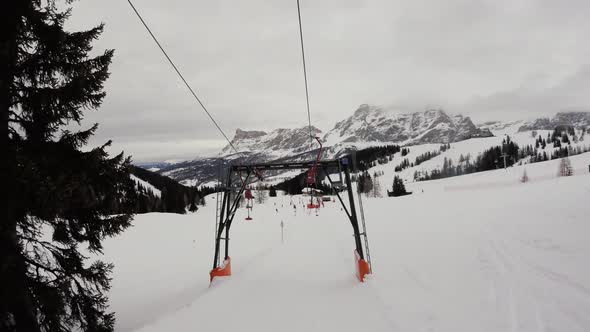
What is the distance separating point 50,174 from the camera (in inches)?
274

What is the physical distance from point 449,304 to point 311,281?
4841 mm

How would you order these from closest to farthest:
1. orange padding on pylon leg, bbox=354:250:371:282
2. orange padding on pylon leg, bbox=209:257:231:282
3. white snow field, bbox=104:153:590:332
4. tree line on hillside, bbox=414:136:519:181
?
white snow field, bbox=104:153:590:332, orange padding on pylon leg, bbox=354:250:371:282, orange padding on pylon leg, bbox=209:257:231:282, tree line on hillside, bbox=414:136:519:181

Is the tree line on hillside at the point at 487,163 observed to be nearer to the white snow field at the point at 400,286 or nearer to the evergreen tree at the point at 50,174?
the white snow field at the point at 400,286

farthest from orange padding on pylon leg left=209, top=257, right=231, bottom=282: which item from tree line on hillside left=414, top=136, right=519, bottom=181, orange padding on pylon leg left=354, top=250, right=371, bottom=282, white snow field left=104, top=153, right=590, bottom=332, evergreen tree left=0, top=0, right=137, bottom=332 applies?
tree line on hillside left=414, top=136, right=519, bottom=181

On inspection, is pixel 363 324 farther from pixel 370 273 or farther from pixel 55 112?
pixel 55 112

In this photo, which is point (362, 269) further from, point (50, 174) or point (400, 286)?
point (50, 174)

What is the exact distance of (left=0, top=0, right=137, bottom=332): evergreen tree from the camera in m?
6.25

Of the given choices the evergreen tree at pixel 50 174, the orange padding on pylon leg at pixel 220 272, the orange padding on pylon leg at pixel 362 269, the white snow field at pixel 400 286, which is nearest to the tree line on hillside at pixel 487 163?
the white snow field at pixel 400 286

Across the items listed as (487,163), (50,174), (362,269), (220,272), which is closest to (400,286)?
(362,269)

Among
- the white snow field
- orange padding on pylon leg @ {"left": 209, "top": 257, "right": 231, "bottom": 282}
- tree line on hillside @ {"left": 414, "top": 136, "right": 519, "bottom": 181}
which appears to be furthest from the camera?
tree line on hillside @ {"left": 414, "top": 136, "right": 519, "bottom": 181}

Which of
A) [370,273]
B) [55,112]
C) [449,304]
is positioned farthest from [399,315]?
[55,112]

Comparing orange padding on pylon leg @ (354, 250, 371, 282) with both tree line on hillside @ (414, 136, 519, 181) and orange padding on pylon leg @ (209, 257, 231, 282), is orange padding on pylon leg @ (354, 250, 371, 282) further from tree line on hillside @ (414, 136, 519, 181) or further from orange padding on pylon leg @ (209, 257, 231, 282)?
tree line on hillside @ (414, 136, 519, 181)

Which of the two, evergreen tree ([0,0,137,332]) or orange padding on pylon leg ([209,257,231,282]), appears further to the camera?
orange padding on pylon leg ([209,257,231,282])

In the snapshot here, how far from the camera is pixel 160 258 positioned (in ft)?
77.0
